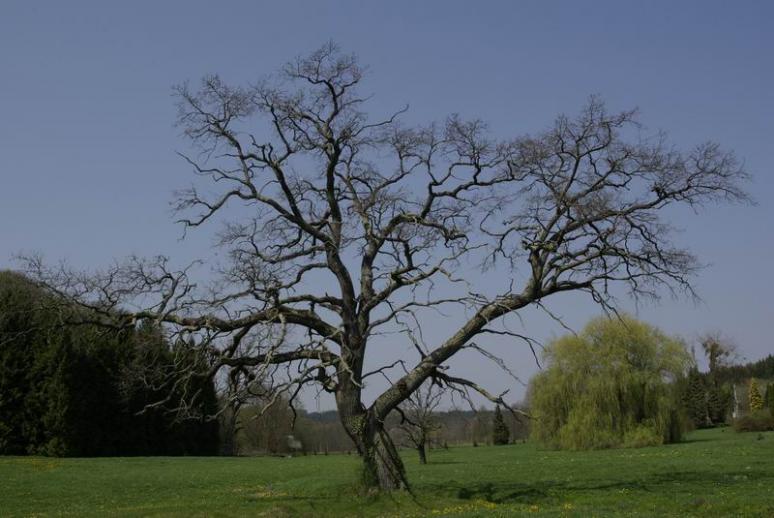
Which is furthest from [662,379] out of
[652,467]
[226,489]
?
[226,489]

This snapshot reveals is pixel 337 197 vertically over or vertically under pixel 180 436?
over

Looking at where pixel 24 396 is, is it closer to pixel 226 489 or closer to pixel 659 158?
pixel 226 489

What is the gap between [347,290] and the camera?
18.5 metres

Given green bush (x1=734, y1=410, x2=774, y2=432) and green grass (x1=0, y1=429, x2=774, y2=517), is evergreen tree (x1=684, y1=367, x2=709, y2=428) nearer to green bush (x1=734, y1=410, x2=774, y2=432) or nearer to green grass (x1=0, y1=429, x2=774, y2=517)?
green bush (x1=734, y1=410, x2=774, y2=432)

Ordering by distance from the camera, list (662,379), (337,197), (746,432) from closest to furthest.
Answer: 1. (337,197)
2. (662,379)
3. (746,432)

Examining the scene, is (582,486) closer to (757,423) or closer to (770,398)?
(757,423)

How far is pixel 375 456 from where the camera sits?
17.7m

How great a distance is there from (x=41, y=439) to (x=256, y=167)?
111 ft

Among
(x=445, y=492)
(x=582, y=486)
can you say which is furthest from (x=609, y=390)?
(x=445, y=492)

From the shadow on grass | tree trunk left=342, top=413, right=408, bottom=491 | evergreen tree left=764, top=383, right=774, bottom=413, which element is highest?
evergreen tree left=764, top=383, right=774, bottom=413

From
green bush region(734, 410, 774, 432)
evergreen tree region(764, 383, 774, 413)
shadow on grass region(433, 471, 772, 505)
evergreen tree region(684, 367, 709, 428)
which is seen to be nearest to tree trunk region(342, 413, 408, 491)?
shadow on grass region(433, 471, 772, 505)

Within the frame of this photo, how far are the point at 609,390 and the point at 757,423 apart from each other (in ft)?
57.4

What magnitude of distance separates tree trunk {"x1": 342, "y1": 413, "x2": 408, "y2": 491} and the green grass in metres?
0.46

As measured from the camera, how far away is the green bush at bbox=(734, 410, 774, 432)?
5597 cm
